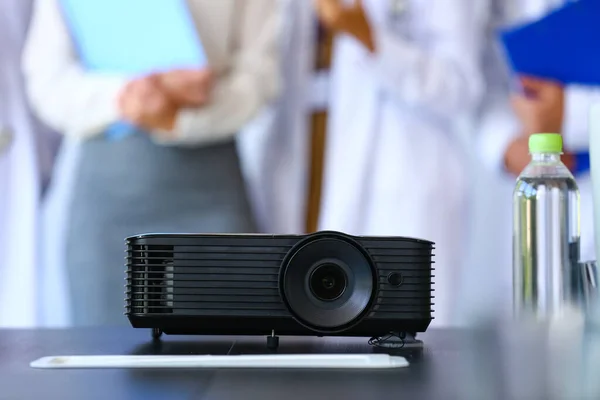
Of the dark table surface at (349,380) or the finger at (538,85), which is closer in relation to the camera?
the dark table surface at (349,380)

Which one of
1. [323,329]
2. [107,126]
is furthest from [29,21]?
[323,329]

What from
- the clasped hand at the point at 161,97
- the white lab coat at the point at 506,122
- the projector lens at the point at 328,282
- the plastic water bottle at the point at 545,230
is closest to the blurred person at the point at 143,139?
the clasped hand at the point at 161,97

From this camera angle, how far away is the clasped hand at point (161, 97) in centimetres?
151

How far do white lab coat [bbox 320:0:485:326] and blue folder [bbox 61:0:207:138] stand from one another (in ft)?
0.88

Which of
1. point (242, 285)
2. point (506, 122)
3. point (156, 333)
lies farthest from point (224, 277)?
point (506, 122)

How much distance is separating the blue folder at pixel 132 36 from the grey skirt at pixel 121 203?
0.06 m

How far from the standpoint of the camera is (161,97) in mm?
1516

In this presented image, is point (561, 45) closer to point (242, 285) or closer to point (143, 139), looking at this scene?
point (143, 139)

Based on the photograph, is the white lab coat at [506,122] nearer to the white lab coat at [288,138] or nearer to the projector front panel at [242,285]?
the white lab coat at [288,138]

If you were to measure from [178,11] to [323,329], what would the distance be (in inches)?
39.2

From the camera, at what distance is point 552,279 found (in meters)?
0.73

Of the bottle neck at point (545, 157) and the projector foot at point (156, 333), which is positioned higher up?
the bottle neck at point (545, 157)

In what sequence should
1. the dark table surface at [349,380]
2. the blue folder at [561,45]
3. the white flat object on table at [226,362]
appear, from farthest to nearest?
the blue folder at [561,45]
the white flat object on table at [226,362]
the dark table surface at [349,380]

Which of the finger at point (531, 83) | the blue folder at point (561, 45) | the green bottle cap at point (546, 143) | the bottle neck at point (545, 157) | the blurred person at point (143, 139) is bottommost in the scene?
the bottle neck at point (545, 157)
